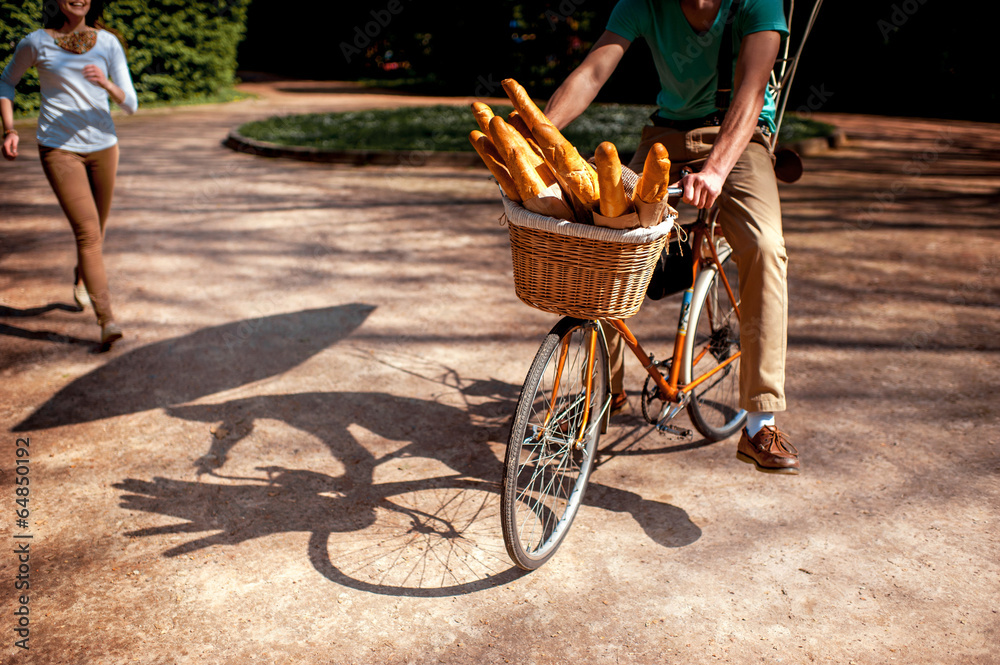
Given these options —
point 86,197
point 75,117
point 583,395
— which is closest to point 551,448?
point 583,395

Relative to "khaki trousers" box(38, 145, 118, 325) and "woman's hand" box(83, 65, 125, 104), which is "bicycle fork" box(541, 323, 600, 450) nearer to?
"khaki trousers" box(38, 145, 118, 325)

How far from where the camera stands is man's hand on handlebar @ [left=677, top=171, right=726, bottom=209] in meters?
2.43

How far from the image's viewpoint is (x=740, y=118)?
2643mm

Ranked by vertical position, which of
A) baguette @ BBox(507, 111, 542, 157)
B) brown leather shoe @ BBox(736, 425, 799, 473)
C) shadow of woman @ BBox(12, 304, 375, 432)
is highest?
baguette @ BBox(507, 111, 542, 157)

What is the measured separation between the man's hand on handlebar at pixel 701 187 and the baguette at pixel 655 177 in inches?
11.1

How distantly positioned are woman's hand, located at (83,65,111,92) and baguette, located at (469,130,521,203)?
3.30 metres

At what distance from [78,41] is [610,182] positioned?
3992 mm

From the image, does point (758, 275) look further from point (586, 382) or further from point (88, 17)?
point (88, 17)

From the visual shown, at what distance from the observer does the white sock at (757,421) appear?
2.99 meters

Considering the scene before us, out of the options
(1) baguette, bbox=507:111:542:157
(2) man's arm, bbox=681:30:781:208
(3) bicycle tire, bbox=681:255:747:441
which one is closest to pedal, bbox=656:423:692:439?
(3) bicycle tire, bbox=681:255:747:441

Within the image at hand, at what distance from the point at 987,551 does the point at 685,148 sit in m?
1.97

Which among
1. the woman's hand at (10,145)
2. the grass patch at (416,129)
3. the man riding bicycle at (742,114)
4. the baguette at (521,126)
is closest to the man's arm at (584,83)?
the man riding bicycle at (742,114)

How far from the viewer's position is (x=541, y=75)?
20.1m

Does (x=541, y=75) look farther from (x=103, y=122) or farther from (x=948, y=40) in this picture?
(x=103, y=122)
